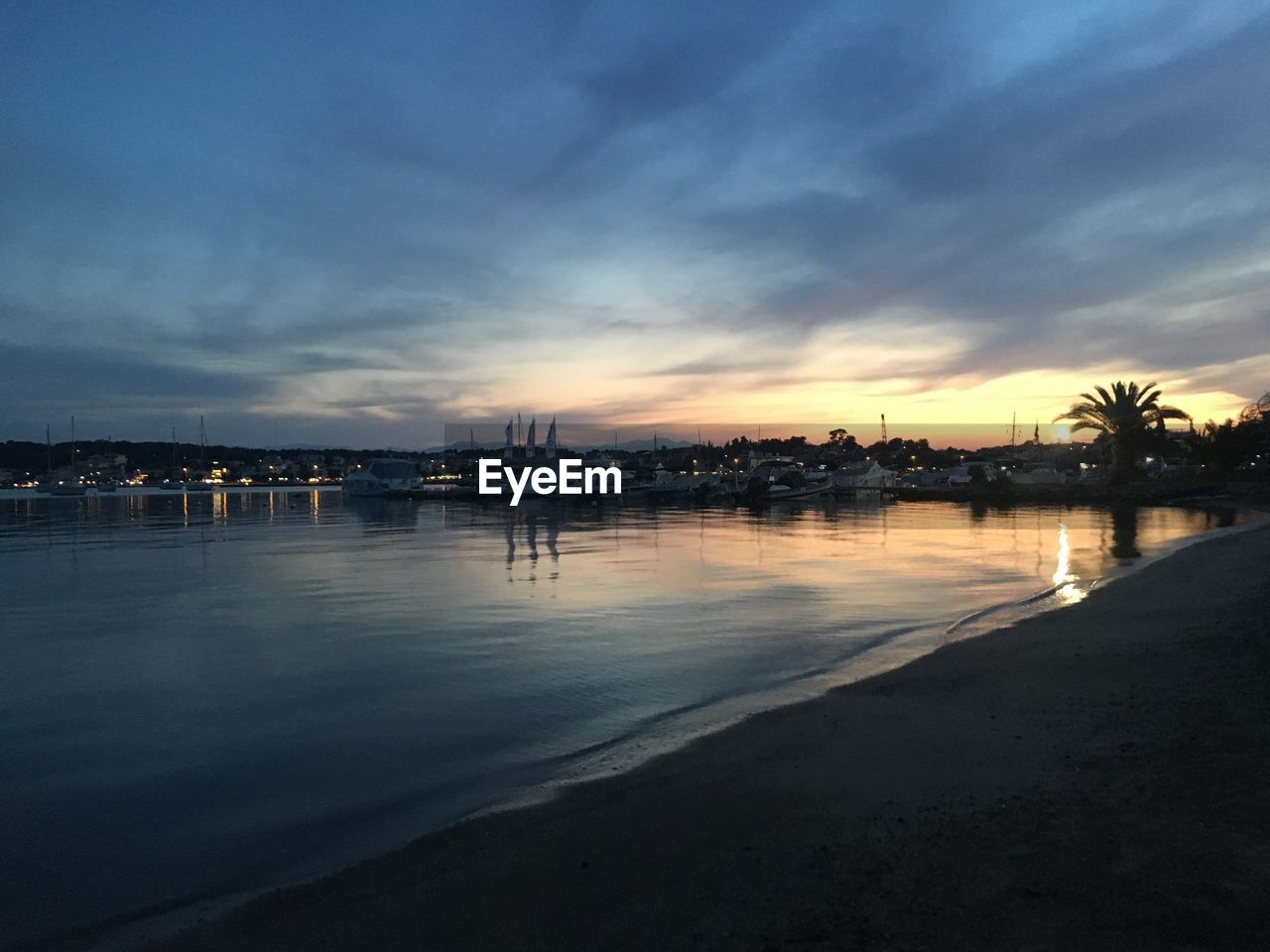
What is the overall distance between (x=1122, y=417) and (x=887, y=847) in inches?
2655

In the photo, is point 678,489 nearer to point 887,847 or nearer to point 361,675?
point 361,675

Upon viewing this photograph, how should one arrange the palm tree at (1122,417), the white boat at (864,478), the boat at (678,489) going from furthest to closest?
the white boat at (864,478), the boat at (678,489), the palm tree at (1122,417)

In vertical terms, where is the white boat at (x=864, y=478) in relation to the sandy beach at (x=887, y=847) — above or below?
above

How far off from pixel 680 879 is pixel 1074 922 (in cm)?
223

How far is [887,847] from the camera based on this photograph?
5406 millimetres

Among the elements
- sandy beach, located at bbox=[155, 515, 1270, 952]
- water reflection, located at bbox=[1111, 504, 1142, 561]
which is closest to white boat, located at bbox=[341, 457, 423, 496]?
water reflection, located at bbox=[1111, 504, 1142, 561]

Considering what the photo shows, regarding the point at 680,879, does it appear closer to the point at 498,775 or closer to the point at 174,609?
the point at 498,775

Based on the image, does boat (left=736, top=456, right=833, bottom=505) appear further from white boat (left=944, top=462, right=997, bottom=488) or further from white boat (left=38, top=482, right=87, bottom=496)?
white boat (left=38, top=482, right=87, bottom=496)

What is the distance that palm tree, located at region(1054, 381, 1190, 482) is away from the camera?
61875 mm

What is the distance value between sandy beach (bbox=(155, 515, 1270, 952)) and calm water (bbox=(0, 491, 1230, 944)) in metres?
1.21

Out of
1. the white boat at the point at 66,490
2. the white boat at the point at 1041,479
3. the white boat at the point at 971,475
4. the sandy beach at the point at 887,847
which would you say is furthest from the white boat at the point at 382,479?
the sandy beach at the point at 887,847

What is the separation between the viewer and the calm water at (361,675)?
A: 7203 mm

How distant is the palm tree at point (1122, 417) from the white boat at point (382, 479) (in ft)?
257
